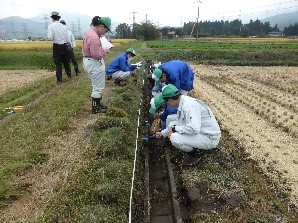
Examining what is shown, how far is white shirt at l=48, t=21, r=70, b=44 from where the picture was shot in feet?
30.1

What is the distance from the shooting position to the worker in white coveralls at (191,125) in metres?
4.53

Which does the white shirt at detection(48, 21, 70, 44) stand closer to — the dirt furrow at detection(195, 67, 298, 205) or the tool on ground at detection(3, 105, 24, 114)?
the tool on ground at detection(3, 105, 24, 114)

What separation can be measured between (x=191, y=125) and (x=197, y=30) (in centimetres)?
5258

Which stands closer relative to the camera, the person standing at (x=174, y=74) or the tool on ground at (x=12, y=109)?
the person standing at (x=174, y=74)

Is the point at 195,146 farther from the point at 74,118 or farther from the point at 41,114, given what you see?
the point at 41,114

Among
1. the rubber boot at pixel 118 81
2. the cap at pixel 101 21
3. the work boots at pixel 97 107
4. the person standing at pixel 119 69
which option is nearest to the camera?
the cap at pixel 101 21

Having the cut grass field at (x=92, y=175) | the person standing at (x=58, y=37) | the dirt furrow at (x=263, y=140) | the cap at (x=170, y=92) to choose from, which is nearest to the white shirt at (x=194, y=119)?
the cap at (x=170, y=92)

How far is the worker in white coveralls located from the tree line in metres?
51.7

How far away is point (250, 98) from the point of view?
1035cm

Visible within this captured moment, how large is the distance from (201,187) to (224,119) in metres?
3.88

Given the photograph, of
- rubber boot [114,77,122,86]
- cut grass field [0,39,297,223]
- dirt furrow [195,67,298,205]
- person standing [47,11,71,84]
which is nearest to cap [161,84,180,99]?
cut grass field [0,39,297,223]

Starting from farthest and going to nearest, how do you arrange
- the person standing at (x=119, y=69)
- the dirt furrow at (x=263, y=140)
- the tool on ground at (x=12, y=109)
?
1. the person standing at (x=119, y=69)
2. the tool on ground at (x=12, y=109)
3. the dirt furrow at (x=263, y=140)

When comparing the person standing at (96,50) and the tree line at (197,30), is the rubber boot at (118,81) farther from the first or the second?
the tree line at (197,30)

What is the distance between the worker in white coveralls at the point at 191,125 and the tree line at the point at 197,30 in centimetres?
5166
